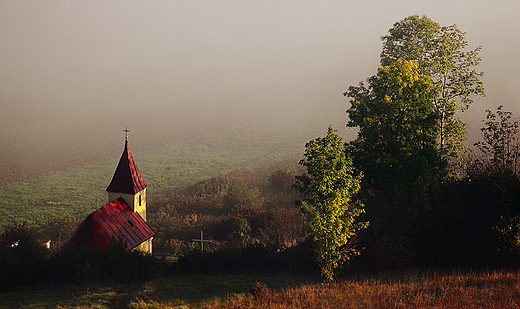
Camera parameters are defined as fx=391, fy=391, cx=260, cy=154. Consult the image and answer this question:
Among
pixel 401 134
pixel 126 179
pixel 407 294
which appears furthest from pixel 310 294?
pixel 126 179

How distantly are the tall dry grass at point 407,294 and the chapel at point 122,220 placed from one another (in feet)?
36.4

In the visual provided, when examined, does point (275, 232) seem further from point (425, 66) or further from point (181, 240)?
point (425, 66)

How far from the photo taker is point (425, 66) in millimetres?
30688

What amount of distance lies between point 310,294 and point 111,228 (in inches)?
597

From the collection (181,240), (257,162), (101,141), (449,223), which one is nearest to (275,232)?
(181,240)

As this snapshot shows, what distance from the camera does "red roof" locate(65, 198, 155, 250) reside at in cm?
2594

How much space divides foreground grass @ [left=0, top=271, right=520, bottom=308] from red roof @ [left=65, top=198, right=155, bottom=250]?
3935 millimetres

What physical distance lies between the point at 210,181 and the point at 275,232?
32.1m

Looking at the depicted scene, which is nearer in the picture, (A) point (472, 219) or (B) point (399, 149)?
(A) point (472, 219)

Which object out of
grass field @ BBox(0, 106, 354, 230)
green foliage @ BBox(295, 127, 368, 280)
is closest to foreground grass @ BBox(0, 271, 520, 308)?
green foliage @ BBox(295, 127, 368, 280)

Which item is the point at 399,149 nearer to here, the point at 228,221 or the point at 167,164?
the point at 228,221

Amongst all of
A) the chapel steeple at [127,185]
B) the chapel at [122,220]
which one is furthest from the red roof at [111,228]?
the chapel steeple at [127,185]

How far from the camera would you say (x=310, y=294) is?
19219 mm

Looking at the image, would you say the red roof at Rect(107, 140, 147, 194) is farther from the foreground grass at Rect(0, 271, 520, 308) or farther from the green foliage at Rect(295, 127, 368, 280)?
the green foliage at Rect(295, 127, 368, 280)
